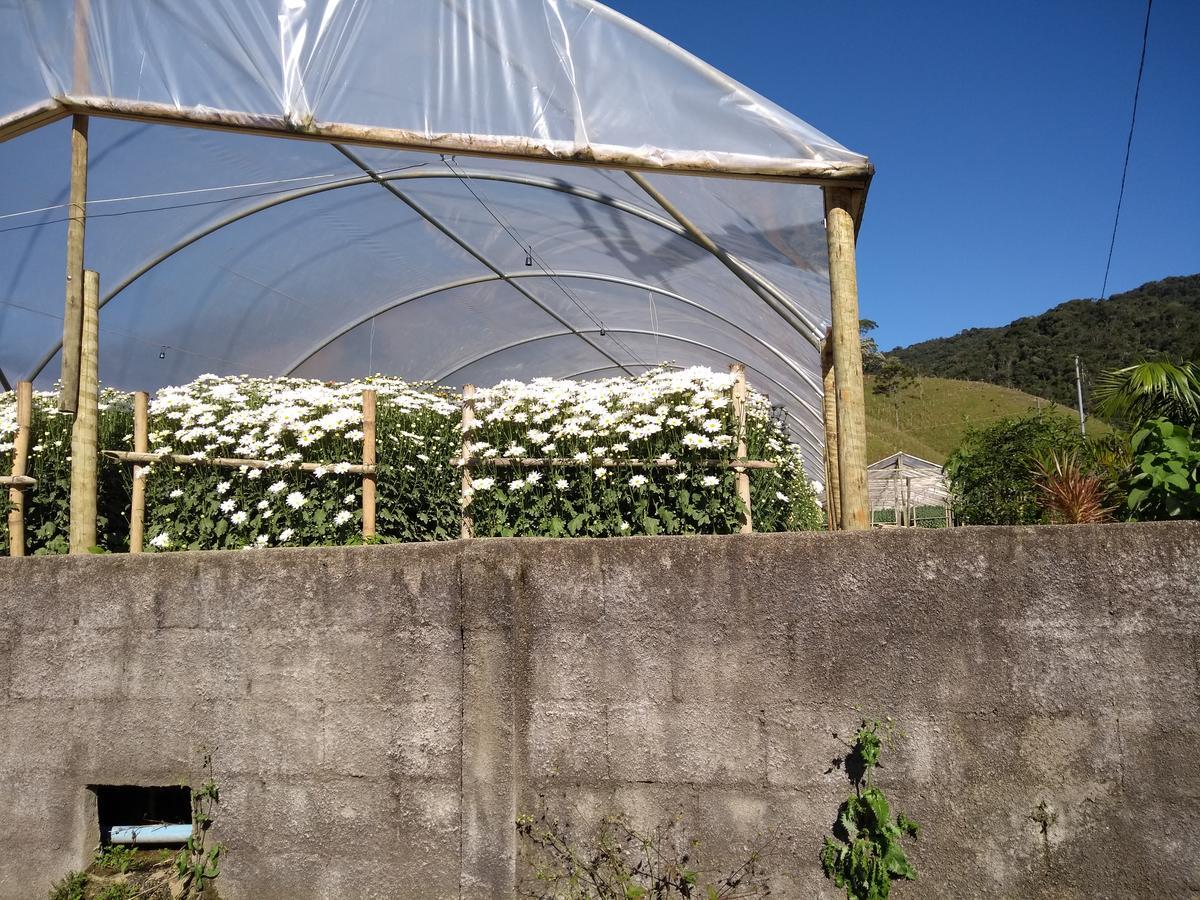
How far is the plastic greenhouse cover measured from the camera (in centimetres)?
455

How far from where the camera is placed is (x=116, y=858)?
3.55 meters

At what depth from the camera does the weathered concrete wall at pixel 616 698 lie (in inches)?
115

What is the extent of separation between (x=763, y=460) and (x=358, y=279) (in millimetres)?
5115

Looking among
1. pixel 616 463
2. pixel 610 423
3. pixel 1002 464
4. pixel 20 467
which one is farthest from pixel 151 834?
pixel 1002 464

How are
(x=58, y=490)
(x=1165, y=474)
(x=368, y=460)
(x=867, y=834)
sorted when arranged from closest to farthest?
(x=867, y=834), (x=1165, y=474), (x=368, y=460), (x=58, y=490)

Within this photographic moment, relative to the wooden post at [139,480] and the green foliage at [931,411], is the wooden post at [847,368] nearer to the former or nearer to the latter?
the wooden post at [139,480]

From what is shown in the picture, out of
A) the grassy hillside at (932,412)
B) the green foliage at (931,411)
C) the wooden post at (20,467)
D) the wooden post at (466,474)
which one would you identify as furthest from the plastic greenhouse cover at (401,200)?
the grassy hillside at (932,412)

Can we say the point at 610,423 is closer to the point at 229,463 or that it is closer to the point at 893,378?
the point at 229,463

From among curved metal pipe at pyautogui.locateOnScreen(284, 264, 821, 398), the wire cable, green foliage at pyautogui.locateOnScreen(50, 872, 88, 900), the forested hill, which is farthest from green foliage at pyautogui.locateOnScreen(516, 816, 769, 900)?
the forested hill

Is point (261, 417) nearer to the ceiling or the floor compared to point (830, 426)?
nearer to the floor

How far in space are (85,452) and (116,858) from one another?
6.34ft

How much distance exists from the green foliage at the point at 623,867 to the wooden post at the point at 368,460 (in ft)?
5.96

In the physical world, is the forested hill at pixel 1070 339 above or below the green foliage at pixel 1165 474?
above

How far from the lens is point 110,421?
17.3 ft
